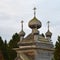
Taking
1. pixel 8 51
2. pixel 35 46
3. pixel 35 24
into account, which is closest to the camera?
pixel 35 46

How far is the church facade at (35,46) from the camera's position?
37156 mm

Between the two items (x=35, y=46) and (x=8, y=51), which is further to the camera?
(x=8, y=51)

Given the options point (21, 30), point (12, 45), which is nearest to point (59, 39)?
point (12, 45)

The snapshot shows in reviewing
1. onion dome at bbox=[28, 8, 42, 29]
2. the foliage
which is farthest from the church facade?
the foliage

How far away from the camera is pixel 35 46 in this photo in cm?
3697

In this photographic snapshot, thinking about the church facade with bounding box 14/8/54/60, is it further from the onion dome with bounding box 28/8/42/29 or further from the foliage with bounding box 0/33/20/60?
the foliage with bounding box 0/33/20/60

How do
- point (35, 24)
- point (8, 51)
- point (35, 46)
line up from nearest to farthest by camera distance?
point (35, 46) → point (35, 24) → point (8, 51)

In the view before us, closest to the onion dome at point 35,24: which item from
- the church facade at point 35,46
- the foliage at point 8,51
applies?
the church facade at point 35,46

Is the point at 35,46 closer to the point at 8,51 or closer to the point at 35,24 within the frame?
the point at 35,24

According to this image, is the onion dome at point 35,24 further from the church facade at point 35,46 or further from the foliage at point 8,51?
the foliage at point 8,51

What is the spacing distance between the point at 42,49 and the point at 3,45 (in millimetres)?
21570

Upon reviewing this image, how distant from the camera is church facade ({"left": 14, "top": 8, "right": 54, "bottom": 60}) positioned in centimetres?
3716

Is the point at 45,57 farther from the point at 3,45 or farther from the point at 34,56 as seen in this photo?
the point at 3,45

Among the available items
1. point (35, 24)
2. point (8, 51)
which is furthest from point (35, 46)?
point (8, 51)
